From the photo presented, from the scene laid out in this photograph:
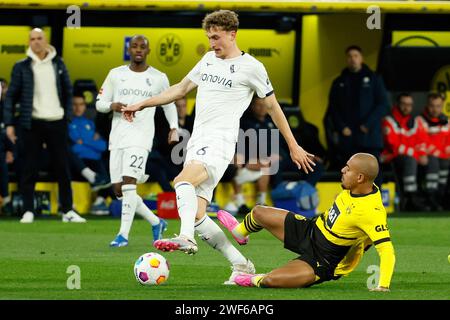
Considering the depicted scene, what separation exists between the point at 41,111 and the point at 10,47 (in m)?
2.71

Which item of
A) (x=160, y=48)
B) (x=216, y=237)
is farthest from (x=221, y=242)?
(x=160, y=48)

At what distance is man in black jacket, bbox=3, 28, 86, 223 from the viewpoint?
16250 millimetres

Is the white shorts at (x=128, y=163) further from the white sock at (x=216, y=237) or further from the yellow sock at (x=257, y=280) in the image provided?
the yellow sock at (x=257, y=280)

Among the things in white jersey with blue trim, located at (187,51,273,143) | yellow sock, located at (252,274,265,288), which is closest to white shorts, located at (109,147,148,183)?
white jersey with blue trim, located at (187,51,273,143)

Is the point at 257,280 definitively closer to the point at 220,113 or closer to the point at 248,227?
the point at 248,227

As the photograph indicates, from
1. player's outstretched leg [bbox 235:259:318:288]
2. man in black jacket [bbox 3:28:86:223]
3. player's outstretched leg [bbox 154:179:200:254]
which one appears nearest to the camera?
player's outstretched leg [bbox 235:259:318:288]

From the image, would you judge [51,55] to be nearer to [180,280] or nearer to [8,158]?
[8,158]

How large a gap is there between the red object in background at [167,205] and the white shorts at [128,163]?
3.39m

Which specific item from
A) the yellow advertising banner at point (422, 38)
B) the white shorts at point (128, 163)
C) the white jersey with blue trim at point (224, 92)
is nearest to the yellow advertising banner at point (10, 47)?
the yellow advertising banner at point (422, 38)

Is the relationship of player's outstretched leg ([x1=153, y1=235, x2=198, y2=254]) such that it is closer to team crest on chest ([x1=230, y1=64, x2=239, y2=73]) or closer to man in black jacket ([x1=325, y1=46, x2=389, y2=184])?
team crest on chest ([x1=230, y1=64, x2=239, y2=73])

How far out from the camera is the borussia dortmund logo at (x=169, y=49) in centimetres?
1914

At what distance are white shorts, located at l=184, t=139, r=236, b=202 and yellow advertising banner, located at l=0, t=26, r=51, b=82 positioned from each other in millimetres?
9031

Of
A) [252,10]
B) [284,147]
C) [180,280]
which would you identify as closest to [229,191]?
[284,147]

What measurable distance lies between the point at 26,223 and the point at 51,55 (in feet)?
6.81
